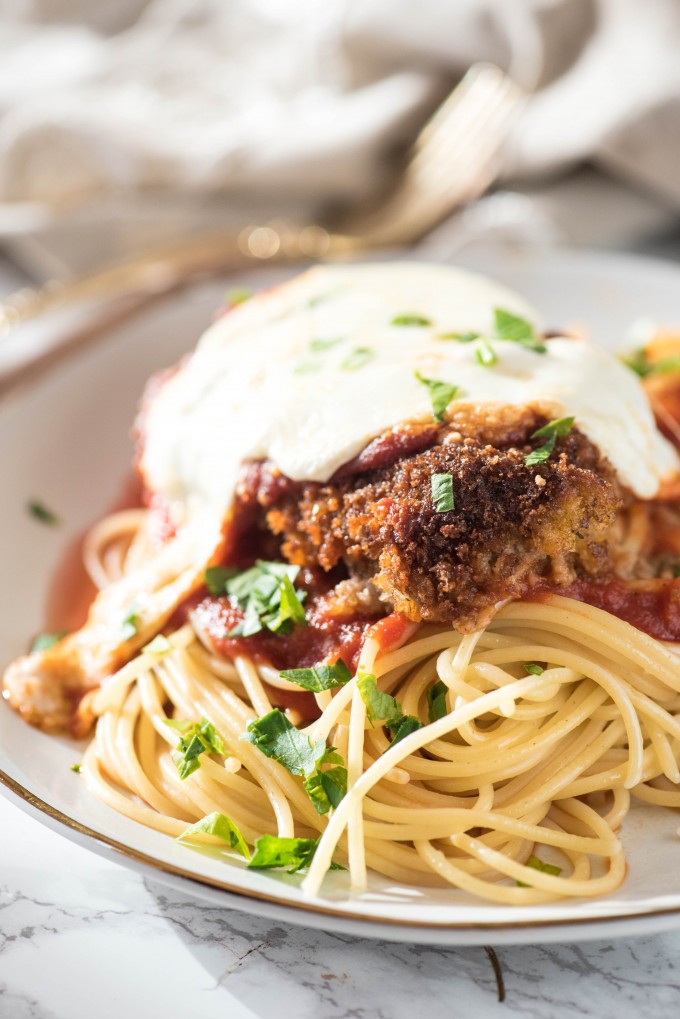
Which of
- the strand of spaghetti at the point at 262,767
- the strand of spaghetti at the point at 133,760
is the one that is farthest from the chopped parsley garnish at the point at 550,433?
the strand of spaghetti at the point at 133,760

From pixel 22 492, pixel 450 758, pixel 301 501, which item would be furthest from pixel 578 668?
pixel 22 492

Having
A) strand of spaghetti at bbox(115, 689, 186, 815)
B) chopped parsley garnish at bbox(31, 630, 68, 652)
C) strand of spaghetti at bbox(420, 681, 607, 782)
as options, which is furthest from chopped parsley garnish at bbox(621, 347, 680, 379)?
chopped parsley garnish at bbox(31, 630, 68, 652)

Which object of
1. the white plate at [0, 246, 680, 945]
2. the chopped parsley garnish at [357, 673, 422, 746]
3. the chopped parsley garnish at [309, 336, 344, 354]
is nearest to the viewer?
the white plate at [0, 246, 680, 945]

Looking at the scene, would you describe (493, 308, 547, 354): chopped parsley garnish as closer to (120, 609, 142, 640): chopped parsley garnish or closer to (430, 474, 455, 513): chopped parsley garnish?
(430, 474, 455, 513): chopped parsley garnish

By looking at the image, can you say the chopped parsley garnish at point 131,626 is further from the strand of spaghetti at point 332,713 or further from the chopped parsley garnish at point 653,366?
the chopped parsley garnish at point 653,366

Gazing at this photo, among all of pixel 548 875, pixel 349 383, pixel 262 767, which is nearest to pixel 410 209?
pixel 349 383

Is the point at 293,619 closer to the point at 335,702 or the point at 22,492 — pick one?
the point at 335,702
